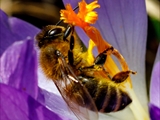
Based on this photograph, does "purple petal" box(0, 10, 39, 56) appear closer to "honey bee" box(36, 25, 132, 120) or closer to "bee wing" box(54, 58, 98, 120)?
"honey bee" box(36, 25, 132, 120)

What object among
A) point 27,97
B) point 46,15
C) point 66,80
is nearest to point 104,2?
point 66,80

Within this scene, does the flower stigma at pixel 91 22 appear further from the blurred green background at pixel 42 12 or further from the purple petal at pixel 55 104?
the blurred green background at pixel 42 12

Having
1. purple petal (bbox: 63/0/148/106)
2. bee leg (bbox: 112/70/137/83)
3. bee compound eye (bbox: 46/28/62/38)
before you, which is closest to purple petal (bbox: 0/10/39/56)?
purple petal (bbox: 63/0/148/106)

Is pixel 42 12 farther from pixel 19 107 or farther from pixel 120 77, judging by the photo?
pixel 19 107

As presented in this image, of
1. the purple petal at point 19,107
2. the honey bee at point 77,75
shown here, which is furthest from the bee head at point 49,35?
the purple petal at point 19,107

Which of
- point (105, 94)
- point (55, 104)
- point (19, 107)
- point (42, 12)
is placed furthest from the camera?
point (42, 12)

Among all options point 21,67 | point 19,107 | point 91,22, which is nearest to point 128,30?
point 91,22

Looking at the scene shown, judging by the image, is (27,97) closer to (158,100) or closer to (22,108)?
(22,108)
